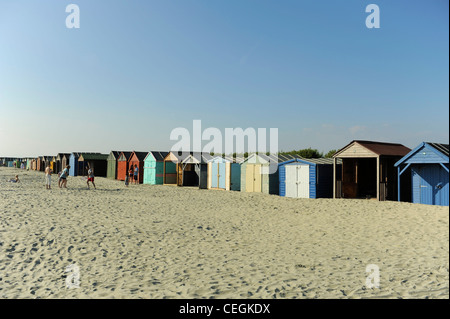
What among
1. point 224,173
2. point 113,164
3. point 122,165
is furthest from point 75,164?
point 224,173

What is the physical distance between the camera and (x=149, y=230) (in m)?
9.36

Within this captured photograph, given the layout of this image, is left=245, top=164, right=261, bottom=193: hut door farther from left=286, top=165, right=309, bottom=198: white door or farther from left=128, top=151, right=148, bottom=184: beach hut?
left=128, top=151, right=148, bottom=184: beach hut

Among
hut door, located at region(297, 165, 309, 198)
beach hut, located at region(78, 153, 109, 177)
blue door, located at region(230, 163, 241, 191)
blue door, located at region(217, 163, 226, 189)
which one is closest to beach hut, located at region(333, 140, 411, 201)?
hut door, located at region(297, 165, 309, 198)

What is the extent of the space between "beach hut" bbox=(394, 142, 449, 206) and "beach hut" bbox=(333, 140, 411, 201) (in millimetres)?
1093

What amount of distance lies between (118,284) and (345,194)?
16186 millimetres

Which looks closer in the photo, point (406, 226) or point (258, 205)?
point (406, 226)

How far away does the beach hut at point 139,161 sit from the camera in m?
31.3

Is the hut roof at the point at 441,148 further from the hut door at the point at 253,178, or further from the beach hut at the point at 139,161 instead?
the beach hut at the point at 139,161

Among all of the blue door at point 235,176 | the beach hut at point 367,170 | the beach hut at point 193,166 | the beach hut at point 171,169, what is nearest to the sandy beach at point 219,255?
the beach hut at point 367,170

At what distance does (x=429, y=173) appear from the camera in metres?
15.3

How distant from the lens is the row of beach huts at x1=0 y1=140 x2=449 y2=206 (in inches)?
596

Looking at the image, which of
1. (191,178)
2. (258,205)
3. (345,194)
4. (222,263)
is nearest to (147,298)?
(222,263)

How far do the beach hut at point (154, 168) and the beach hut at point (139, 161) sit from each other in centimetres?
53
